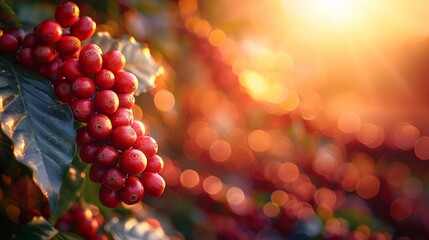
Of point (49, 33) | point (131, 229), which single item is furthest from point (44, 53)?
point (131, 229)

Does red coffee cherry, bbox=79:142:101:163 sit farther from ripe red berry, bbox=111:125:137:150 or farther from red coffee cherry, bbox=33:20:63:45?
red coffee cherry, bbox=33:20:63:45

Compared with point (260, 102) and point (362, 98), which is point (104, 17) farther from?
point (362, 98)

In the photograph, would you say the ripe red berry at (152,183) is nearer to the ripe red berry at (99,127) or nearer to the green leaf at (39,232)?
the ripe red berry at (99,127)

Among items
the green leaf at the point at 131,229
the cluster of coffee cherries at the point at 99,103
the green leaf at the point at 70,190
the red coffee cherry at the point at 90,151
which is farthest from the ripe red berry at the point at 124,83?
the green leaf at the point at 131,229

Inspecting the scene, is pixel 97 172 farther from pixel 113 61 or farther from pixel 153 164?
pixel 113 61

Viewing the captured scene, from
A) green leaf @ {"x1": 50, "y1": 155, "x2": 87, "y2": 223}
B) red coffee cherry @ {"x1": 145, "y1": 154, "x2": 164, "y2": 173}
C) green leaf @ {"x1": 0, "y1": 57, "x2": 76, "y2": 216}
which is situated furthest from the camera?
green leaf @ {"x1": 50, "y1": 155, "x2": 87, "y2": 223}

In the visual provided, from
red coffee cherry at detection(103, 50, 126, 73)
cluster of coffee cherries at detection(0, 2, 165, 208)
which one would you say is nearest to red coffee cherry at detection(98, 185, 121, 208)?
cluster of coffee cherries at detection(0, 2, 165, 208)
